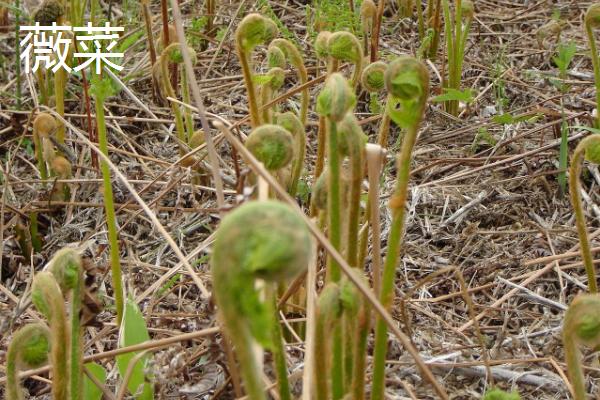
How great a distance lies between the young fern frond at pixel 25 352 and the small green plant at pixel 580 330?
0.70 metres

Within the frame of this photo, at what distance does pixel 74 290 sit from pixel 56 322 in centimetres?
10

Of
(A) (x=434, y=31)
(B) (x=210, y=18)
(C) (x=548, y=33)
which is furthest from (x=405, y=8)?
(B) (x=210, y=18)

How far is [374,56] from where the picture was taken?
8.58 feet

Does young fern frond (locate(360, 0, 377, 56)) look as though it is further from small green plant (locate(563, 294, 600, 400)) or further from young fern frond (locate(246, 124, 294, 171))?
small green plant (locate(563, 294, 600, 400))

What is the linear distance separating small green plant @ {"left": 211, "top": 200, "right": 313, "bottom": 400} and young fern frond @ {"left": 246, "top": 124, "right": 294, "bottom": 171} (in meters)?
0.56

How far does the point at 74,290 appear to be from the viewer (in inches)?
46.4

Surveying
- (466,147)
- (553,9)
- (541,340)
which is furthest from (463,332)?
(553,9)

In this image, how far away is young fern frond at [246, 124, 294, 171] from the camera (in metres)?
1.20

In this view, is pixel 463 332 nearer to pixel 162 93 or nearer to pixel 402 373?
pixel 402 373

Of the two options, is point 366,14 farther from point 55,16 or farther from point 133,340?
point 133,340

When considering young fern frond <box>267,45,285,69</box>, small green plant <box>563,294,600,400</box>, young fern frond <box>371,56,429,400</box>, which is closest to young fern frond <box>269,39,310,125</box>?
young fern frond <box>267,45,285,69</box>

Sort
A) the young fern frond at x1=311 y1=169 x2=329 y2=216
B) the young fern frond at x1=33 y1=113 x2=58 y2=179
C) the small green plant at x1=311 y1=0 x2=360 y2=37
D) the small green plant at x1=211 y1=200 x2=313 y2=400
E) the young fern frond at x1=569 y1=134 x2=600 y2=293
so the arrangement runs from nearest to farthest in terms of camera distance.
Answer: the small green plant at x1=211 y1=200 x2=313 y2=400, the young fern frond at x1=311 y1=169 x2=329 y2=216, the young fern frond at x1=569 y1=134 x2=600 y2=293, the young fern frond at x1=33 y1=113 x2=58 y2=179, the small green plant at x1=311 y1=0 x2=360 y2=37

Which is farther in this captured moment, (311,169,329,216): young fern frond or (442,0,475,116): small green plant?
(442,0,475,116): small green plant

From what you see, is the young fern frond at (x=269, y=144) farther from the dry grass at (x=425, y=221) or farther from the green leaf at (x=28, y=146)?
the green leaf at (x=28, y=146)
